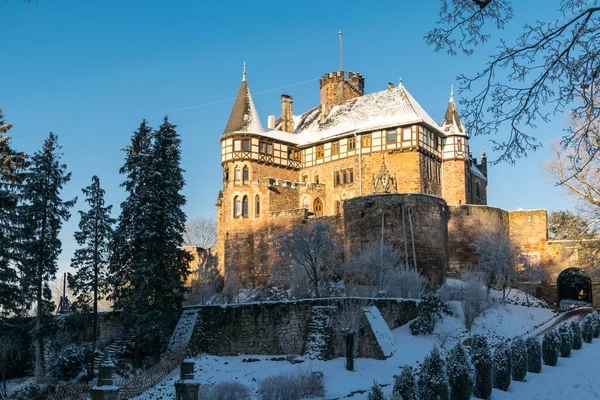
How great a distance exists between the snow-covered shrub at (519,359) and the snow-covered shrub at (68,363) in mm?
19699

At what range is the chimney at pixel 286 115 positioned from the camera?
56125mm

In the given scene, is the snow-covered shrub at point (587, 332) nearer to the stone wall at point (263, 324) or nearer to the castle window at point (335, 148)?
the stone wall at point (263, 324)

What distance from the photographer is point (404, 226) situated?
132 ft

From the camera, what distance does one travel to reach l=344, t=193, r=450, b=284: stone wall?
40.4m

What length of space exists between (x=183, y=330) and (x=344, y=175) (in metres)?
24.2

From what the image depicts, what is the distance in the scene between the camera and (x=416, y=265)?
40.0 metres

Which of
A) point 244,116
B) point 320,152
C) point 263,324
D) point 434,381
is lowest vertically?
point 434,381

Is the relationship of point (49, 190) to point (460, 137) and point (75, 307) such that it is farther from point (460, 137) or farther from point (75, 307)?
point (460, 137)

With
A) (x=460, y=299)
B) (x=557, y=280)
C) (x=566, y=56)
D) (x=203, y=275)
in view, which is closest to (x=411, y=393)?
(x=566, y=56)

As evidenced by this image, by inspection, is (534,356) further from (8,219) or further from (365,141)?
(365,141)

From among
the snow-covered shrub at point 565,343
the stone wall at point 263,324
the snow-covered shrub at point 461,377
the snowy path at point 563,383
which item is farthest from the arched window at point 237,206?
the snow-covered shrub at point 461,377

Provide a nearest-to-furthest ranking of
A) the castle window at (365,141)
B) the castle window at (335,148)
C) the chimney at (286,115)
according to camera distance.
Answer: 1. the castle window at (365,141)
2. the castle window at (335,148)
3. the chimney at (286,115)

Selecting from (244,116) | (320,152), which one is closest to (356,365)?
(244,116)

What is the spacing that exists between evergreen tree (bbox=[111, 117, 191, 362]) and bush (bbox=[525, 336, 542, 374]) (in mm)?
15871
